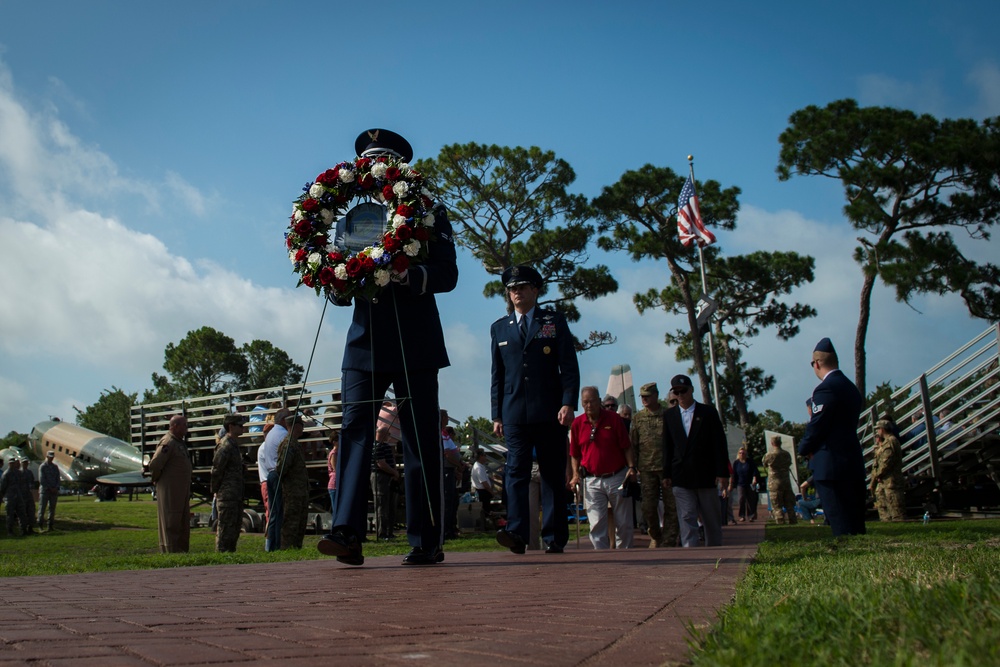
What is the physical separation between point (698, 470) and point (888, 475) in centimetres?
624

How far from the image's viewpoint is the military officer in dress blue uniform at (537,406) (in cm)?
670

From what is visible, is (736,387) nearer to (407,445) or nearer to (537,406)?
(537,406)

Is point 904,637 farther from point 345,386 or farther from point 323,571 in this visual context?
point 345,386

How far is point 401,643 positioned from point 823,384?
19.8ft

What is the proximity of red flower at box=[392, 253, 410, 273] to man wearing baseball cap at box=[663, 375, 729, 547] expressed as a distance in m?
4.65

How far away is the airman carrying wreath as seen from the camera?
5203 millimetres

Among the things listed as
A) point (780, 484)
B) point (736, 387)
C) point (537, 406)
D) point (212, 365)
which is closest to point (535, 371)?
point (537, 406)

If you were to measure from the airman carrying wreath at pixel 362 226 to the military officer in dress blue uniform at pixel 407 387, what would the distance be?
0.13 m

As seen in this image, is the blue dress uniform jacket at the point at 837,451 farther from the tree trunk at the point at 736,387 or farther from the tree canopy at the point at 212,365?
the tree canopy at the point at 212,365

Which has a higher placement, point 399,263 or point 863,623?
point 399,263

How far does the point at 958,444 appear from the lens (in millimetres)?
15359

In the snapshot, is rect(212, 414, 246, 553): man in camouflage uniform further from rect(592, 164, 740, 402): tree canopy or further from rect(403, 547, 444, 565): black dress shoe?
rect(592, 164, 740, 402): tree canopy

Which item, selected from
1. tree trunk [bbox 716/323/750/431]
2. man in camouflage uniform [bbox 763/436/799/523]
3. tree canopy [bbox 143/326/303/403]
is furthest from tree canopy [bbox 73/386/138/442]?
man in camouflage uniform [bbox 763/436/799/523]

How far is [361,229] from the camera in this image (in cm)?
555
